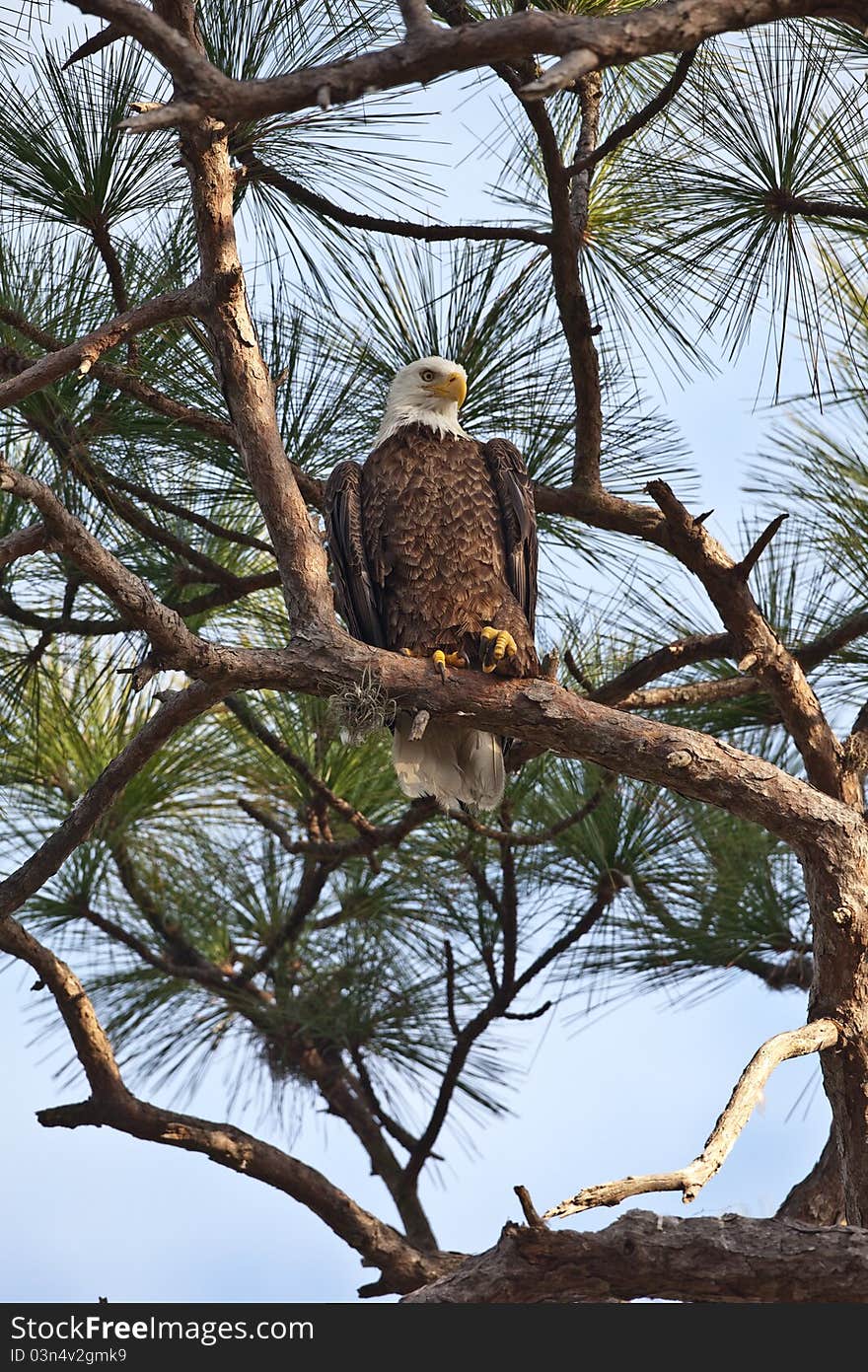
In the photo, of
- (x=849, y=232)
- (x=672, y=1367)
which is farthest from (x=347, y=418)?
(x=672, y=1367)

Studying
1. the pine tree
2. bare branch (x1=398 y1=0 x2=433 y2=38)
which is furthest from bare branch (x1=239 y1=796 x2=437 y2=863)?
bare branch (x1=398 y1=0 x2=433 y2=38)

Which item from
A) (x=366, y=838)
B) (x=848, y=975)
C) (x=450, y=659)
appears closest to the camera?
(x=848, y=975)

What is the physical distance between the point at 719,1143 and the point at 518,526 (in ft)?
4.42

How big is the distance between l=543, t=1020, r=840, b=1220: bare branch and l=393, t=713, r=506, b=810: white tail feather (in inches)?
32.4

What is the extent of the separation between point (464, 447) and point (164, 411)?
599 millimetres

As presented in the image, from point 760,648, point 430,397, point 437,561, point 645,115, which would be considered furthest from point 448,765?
point 645,115

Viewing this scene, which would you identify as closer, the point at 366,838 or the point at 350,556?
the point at 350,556

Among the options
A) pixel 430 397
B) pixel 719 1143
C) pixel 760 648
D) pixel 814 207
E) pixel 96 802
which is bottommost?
pixel 719 1143

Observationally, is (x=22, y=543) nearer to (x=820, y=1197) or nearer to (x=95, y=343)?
(x=95, y=343)

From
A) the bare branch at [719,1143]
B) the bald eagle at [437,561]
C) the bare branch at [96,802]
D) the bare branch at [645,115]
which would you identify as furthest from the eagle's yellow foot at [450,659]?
the bare branch at [645,115]

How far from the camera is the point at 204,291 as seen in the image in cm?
229

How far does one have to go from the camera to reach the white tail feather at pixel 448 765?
2.75 m

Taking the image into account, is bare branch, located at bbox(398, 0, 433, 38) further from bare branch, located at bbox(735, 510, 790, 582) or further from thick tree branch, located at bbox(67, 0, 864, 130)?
bare branch, located at bbox(735, 510, 790, 582)

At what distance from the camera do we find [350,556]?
2773mm
